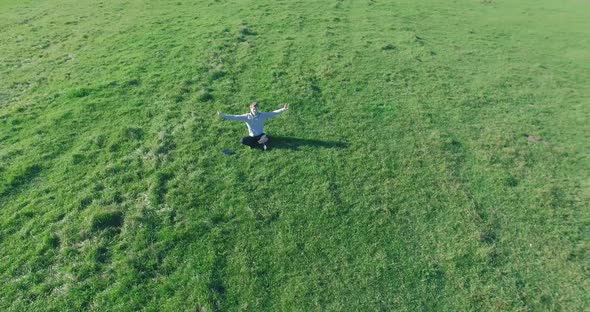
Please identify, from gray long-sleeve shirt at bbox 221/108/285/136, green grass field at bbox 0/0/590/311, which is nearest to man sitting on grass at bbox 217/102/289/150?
gray long-sleeve shirt at bbox 221/108/285/136

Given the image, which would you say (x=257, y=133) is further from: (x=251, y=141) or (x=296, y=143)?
(x=296, y=143)

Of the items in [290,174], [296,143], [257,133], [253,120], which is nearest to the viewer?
[290,174]

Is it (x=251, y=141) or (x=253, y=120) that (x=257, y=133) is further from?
(x=253, y=120)

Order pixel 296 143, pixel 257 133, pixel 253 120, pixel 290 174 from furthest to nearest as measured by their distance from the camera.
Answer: pixel 296 143 < pixel 257 133 < pixel 253 120 < pixel 290 174

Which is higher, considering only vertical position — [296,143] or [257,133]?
[257,133]

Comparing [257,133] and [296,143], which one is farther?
[296,143]

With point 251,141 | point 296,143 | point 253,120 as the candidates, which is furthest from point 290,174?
point 253,120

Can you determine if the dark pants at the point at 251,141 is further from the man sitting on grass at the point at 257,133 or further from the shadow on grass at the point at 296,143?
the shadow on grass at the point at 296,143

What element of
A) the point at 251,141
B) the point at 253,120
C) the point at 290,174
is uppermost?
the point at 253,120

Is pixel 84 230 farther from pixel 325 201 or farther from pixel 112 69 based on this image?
pixel 112 69
